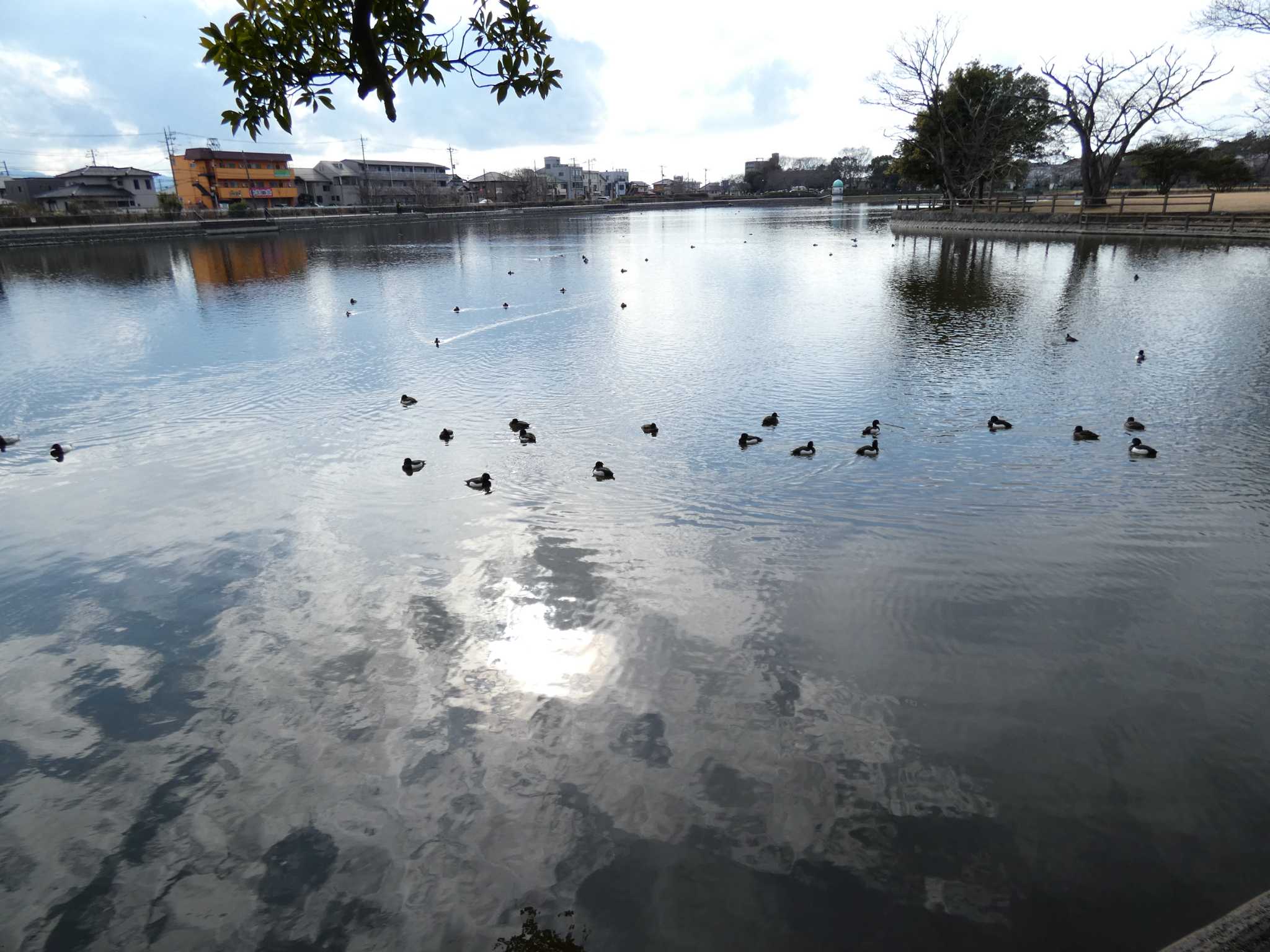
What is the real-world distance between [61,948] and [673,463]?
29.5ft

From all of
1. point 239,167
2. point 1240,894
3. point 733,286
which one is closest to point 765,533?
point 1240,894

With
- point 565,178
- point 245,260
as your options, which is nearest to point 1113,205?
point 245,260

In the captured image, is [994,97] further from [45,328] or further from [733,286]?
[45,328]

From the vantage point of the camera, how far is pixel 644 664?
6914mm

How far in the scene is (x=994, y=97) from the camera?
53531mm

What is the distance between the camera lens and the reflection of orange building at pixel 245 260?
122 ft

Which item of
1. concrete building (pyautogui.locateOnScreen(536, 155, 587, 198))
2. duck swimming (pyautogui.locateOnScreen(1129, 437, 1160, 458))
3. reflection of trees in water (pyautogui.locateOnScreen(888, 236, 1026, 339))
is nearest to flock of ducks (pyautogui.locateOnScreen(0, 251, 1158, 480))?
duck swimming (pyautogui.locateOnScreen(1129, 437, 1160, 458))

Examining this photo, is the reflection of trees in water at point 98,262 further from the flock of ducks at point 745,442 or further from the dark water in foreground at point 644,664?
the flock of ducks at point 745,442

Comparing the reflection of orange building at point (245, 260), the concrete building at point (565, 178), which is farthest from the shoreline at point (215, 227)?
the concrete building at point (565, 178)

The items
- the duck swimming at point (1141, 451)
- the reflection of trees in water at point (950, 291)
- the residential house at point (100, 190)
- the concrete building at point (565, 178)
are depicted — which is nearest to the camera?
the duck swimming at point (1141, 451)

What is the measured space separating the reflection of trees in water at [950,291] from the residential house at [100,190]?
86478mm

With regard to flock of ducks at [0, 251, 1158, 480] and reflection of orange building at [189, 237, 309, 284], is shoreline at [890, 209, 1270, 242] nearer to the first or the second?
flock of ducks at [0, 251, 1158, 480]

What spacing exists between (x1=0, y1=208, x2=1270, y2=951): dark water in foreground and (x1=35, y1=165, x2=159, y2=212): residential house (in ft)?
275

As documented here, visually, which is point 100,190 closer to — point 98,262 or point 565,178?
point 98,262
